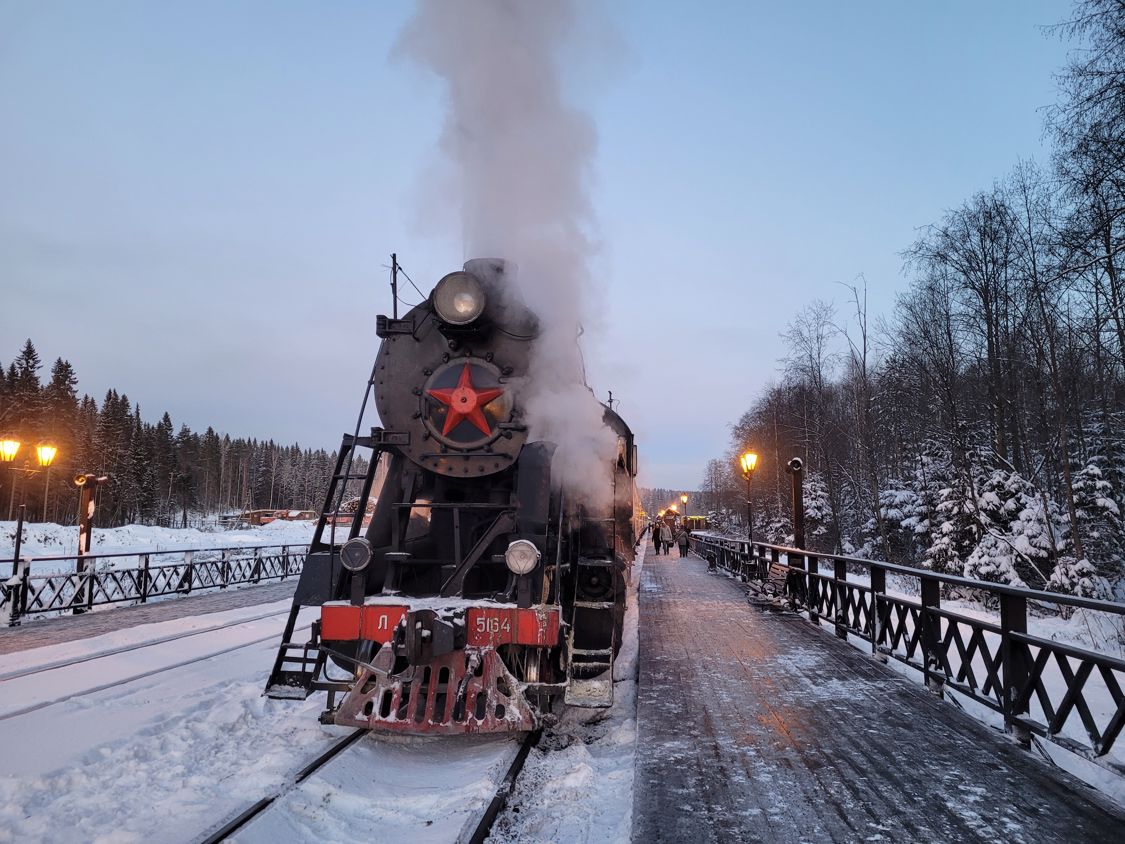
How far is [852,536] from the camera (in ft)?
87.7

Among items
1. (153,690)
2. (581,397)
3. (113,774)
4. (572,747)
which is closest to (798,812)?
(572,747)

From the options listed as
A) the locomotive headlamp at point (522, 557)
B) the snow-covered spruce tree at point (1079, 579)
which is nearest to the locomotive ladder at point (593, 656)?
the locomotive headlamp at point (522, 557)

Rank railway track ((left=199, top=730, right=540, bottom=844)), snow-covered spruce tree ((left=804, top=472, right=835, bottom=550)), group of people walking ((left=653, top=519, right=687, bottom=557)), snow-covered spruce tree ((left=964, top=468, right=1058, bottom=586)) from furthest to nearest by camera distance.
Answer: group of people walking ((left=653, top=519, right=687, bottom=557)), snow-covered spruce tree ((left=804, top=472, right=835, bottom=550)), snow-covered spruce tree ((left=964, top=468, right=1058, bottom=586)), railway track ((left=199, top=730, right=540, bottom=844))

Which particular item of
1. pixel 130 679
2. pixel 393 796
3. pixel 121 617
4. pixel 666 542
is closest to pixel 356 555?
pixel 393 796

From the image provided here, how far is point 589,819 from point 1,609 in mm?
12364

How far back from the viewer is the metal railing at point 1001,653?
11.7 ft

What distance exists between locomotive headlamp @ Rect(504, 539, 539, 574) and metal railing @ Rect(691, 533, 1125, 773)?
10.2 ft

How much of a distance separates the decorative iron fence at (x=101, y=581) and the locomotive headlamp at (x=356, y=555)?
7.60 m

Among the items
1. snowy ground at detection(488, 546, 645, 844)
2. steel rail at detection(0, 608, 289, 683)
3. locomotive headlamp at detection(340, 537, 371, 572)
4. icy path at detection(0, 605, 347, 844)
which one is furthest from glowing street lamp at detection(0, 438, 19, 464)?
snowy ground at detection(488, 546, 645, 844)

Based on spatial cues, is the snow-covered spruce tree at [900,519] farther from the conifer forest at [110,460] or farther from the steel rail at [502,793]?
the conifer forest at [110,460]

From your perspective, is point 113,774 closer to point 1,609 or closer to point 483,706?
point 483,706

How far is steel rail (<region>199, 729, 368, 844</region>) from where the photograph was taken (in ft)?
10.2

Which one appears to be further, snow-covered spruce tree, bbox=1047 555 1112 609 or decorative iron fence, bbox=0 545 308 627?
snow-covered spruce tree, bbox=1047 555 1112 609

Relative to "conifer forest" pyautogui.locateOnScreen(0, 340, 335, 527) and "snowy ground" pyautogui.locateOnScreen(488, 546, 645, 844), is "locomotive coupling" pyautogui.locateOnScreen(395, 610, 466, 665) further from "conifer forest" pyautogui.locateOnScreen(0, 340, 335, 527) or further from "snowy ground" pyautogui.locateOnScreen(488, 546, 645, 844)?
"conifer forest" pyautogui.locateOnScreen(0, 340, 335, 527)
